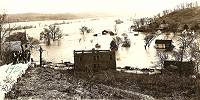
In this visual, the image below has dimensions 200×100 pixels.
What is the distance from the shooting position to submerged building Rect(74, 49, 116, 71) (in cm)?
5303

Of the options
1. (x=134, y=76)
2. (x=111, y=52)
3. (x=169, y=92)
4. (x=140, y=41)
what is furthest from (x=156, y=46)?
(x=169, y=92)

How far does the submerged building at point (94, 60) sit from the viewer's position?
174 ft

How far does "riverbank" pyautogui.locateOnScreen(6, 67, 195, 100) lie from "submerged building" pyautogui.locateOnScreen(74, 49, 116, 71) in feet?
8.65

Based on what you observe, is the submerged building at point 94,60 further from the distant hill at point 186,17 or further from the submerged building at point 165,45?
the distant hill at point 186,17

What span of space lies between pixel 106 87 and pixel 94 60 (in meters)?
18.2

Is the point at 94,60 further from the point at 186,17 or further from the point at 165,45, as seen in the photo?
the point at 186,17

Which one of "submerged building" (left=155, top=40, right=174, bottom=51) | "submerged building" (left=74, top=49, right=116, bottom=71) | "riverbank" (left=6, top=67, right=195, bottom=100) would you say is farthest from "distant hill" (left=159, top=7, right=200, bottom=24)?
"riverbank" (left=6, top=67, right=195, bottom=100)

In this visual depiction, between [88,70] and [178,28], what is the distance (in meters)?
83.7

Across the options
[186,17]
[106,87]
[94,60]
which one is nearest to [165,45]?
[94,60]

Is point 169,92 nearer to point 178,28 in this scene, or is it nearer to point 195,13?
point 178,28

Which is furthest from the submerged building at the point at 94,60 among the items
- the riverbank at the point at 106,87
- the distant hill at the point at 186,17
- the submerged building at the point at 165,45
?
the distant hill at the point at 186,17

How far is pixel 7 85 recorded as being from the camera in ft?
90.3

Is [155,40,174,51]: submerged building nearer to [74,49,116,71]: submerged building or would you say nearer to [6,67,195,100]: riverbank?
[74,49,116,71]: submerged building

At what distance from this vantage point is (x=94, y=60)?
53500 mm
